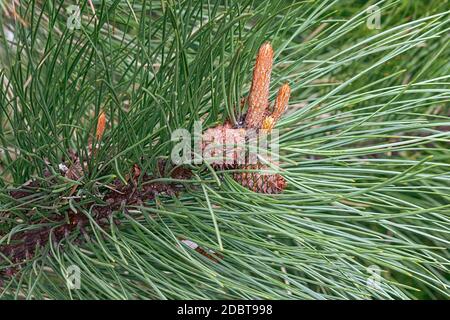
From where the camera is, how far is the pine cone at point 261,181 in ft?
1.61

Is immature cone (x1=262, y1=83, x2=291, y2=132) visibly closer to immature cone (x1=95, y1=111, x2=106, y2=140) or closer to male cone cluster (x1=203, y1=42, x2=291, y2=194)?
male cone cluster (x1=203, y1=42, x2=291, y2=194)

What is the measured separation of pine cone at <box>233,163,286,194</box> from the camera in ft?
1.61

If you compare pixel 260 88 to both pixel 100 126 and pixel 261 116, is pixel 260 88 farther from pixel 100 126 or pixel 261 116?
pixel 100 126

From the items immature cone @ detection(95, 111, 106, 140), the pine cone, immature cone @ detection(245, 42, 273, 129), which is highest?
immature cone @ detection(245, 42, 273, 129)

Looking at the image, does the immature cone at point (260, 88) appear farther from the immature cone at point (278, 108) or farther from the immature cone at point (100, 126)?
the immature cone at point (100, 126)

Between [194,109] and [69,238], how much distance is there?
159 mm

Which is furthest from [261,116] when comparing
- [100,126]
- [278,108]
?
[100,126]

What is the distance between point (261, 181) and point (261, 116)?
0.05 meters

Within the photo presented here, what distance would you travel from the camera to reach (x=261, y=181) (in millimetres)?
495

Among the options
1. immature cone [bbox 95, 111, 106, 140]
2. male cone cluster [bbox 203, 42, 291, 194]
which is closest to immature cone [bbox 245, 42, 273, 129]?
male cone cluster [bbox 203, 42, 291, 194]

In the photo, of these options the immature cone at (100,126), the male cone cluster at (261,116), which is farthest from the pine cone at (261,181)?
the immature cone at (100,126)

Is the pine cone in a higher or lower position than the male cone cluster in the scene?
lower

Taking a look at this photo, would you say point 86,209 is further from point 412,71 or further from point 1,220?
point 412,71

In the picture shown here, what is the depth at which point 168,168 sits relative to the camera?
0.49 meters
